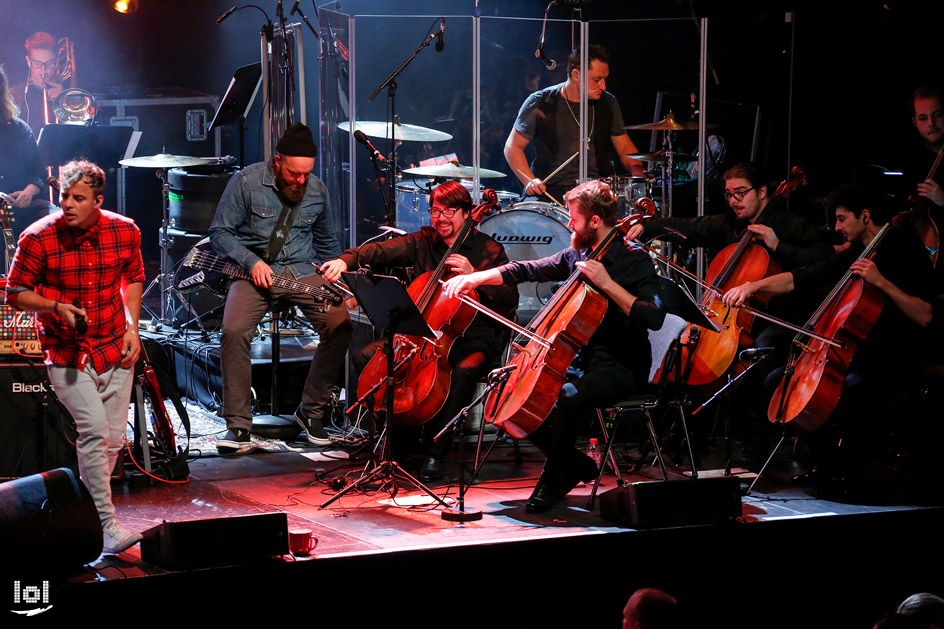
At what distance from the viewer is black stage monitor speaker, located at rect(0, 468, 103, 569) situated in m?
3.65

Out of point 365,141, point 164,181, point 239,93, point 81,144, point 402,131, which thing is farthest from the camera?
point 164,181

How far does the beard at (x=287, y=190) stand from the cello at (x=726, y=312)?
2.49 m

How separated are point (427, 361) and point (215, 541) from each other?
1.77m

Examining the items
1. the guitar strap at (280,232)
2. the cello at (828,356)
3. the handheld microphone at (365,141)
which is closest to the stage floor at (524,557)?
the cello at (828,356)

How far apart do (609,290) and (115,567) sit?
248 cm

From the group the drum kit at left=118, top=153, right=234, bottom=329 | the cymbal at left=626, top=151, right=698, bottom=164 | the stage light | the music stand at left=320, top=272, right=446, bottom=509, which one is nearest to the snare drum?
the cymbal at left=626, top=151, right=698, bottom=164

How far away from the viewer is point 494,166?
7723 mm

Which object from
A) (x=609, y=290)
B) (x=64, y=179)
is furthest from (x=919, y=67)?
(x=64, y=179)

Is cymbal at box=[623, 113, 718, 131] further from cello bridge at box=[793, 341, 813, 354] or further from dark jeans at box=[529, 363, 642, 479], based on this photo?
dark jeans at box=[529, 363, 642, 479]

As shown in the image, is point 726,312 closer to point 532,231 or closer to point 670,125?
point 532,231

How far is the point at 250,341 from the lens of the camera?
236 inches

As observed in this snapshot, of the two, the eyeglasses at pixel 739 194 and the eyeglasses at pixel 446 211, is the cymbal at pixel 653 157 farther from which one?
the eyeglasses at pixel 446 211

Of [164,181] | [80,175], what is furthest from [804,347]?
[164,181]

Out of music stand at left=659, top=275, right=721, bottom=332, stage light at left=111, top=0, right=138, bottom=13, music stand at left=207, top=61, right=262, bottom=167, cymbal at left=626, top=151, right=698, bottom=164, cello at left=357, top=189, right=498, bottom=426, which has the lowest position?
cello at left=357, top=189, right=498, bottom=426
